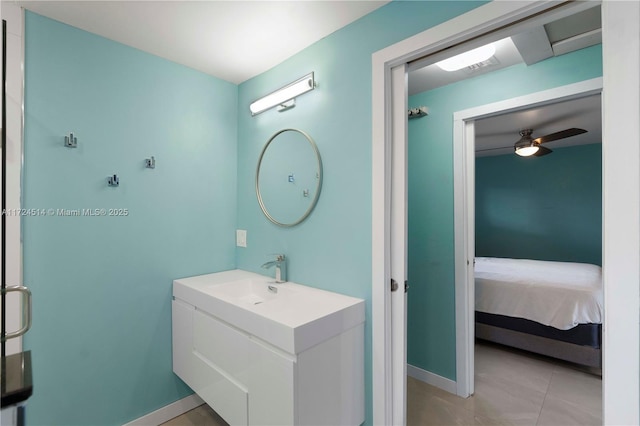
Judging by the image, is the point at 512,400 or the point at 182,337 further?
the point at 512,400

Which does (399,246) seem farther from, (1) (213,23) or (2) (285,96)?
(1) (213,23)

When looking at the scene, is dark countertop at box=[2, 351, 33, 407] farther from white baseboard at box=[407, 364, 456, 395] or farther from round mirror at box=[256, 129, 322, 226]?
white baseboard at box=[407, 364, 456, 395]

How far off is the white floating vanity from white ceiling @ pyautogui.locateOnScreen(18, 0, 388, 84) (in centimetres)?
140

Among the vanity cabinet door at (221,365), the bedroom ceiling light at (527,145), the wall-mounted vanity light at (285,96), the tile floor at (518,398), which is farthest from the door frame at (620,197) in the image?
the bedroom ceiling light at (527,145)

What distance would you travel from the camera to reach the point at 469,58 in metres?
1.78

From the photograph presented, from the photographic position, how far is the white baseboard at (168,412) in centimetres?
181

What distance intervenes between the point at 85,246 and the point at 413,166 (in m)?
2.23

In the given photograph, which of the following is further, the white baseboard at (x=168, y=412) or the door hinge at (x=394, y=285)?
the white baseboard at (x=168, y=412)

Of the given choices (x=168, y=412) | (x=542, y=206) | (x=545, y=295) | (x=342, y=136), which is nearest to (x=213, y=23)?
(x=342, y=136)

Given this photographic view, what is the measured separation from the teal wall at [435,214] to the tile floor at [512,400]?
23 centimetres

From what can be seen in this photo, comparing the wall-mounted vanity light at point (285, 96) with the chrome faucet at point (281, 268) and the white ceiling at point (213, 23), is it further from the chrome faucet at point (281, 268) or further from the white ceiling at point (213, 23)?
the chrome faucet at point (281, 268)

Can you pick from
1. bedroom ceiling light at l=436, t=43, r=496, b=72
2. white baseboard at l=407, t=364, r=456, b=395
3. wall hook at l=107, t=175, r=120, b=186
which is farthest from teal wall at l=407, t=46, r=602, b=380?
wall hook at l=107, t=175, r=120, b=186

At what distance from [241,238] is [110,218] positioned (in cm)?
81

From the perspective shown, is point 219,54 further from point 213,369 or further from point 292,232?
point 213,369
